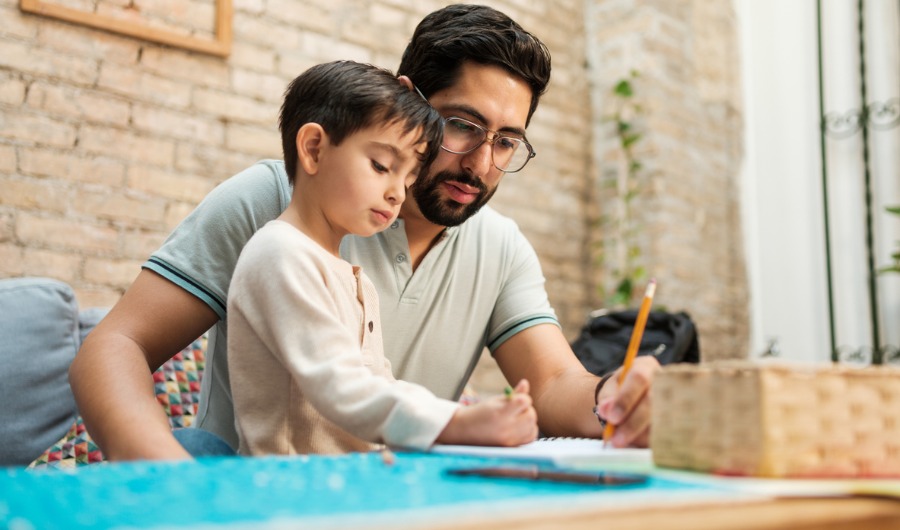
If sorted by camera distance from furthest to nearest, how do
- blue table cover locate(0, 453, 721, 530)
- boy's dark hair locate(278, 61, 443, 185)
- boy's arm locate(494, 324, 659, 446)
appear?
boy's arm locate(494, 324, 659, 446)
boy's dark hair locate(278, 61, 443, 185)
blue table cover locate(0, 453, 721, 530)

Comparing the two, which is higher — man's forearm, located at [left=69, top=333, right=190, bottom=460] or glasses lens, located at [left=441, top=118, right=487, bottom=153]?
glasses lens, located at [left=441, top=118, right=487, bottom=153]

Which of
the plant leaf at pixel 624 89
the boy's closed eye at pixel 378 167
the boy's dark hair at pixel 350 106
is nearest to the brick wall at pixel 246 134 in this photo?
the plant leaf at pixel 624 89

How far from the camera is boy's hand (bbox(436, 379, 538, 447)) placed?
2.72 ft

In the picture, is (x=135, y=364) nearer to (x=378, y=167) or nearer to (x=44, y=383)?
(x=378, y=167)

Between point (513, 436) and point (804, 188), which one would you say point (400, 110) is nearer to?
point (513, 436)

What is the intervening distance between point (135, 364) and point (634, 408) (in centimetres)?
65

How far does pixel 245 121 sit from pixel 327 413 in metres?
2.54

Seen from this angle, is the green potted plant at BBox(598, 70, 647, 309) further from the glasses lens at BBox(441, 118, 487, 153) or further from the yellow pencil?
the yellow pencil

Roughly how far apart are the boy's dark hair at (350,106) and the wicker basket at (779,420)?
54cm

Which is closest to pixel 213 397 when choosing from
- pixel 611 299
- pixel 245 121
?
pixel 245 121

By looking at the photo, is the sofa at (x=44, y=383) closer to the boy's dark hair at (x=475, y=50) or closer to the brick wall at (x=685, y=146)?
the boy's dark hair at (x=475, y=50)

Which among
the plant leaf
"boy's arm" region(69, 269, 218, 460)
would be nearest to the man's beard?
"boy's arm" region(69, 269, 218, 460)

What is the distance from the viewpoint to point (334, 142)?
3.55 feet

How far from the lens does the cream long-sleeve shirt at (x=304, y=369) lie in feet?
2.68
